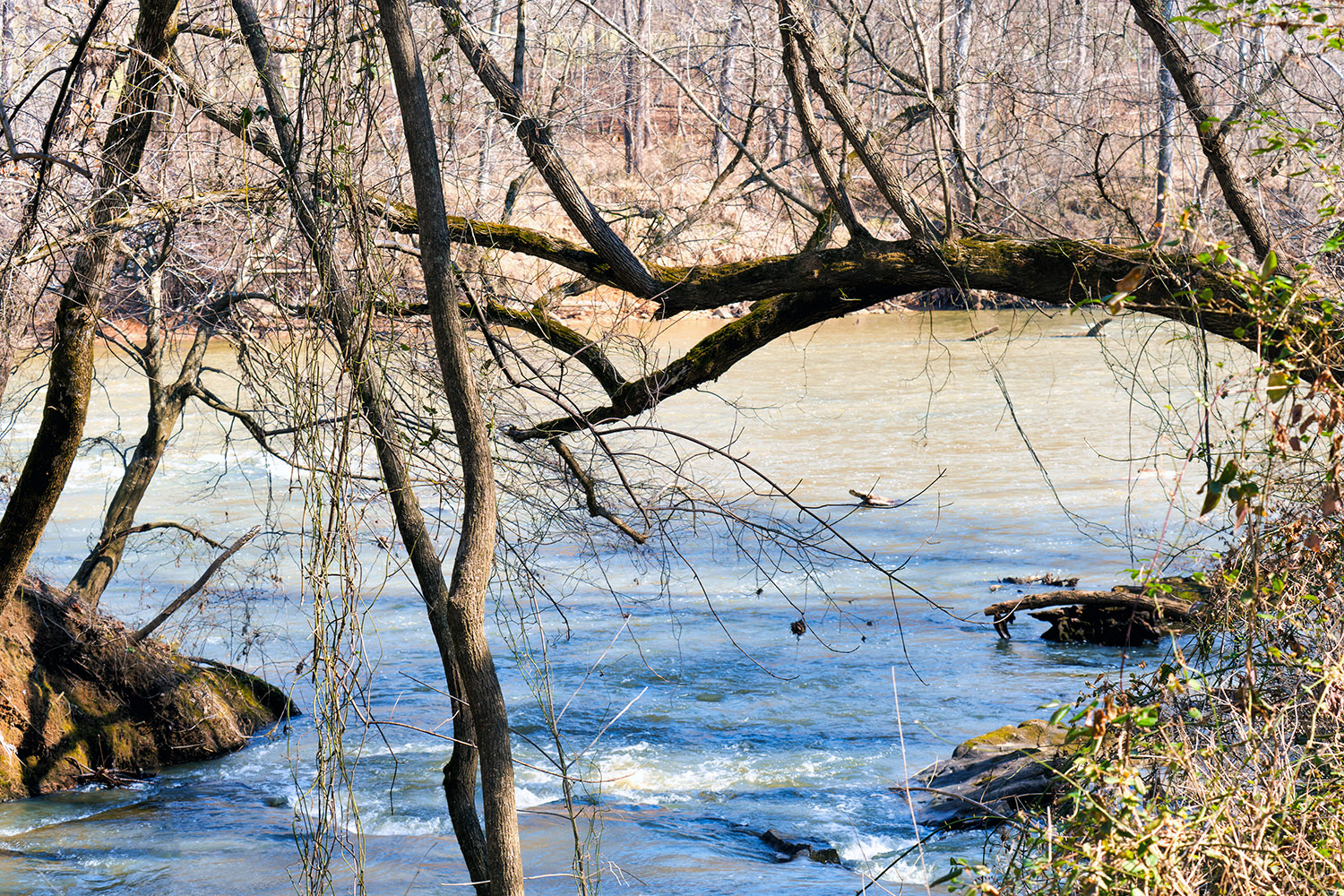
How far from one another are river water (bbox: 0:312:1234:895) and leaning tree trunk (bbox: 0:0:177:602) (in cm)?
103

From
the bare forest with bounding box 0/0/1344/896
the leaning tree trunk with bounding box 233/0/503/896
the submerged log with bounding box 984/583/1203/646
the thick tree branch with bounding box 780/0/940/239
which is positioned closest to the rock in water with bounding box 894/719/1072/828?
the submerged log with bounding box 984/583/1203/646

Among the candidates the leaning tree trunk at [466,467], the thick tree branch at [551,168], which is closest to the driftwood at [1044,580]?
the thick tree branch at [551,168]

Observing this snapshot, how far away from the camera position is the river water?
21.3 feet

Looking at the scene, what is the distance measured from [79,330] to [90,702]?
3.15 metres

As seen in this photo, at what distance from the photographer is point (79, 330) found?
5824 millimetres

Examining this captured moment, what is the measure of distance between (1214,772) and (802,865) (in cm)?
390

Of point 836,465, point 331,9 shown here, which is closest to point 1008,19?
point 331,9

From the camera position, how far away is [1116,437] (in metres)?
16.9

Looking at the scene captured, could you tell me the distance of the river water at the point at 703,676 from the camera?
21.3ft

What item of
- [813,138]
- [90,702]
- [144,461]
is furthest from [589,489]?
[144,461]

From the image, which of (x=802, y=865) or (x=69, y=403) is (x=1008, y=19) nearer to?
(x=802, y=865)

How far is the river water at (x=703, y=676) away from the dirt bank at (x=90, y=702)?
0.25 metres

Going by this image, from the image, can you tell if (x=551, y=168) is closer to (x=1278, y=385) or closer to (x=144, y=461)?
(x=1278, y=385)

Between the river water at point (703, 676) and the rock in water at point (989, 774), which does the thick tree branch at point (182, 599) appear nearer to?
the river water at point (703, 676)
